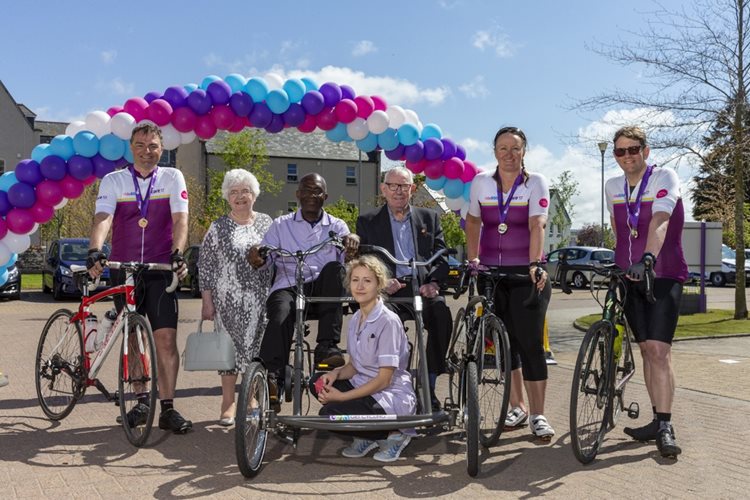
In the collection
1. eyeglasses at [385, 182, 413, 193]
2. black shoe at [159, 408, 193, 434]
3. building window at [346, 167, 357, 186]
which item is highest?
building window at [346, 167, 357, 186]

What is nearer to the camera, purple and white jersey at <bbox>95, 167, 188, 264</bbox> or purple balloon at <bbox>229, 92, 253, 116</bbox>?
purple and white jersey at <bbox>95, 167, 188, 264</bbox>

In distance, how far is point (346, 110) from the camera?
855cm

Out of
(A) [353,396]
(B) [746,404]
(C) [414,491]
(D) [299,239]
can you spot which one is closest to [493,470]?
(C) [414,491]

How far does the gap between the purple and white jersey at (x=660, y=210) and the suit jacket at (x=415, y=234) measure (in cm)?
129

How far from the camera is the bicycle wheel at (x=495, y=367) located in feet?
15.6

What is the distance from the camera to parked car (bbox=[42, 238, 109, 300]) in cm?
1909

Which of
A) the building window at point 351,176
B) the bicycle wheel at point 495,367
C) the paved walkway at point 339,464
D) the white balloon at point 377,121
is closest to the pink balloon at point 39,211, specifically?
the paved walkway at point 339,464

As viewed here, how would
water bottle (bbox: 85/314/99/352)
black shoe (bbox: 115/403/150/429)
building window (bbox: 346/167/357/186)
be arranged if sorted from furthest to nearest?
building window (bbox: 346/167/357/186) → water bottle (bbox: 85/314/99/352) → black shoe (bbox: 115/403/150/429)

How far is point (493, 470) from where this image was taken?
175 inches

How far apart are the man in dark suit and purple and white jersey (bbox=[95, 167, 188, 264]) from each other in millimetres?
1441

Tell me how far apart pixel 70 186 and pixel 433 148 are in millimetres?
4237

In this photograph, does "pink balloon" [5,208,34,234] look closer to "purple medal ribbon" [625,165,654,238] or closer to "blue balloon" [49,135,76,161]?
"blue balloon" [49,135,76,161]

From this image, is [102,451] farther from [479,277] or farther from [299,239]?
[479,277]

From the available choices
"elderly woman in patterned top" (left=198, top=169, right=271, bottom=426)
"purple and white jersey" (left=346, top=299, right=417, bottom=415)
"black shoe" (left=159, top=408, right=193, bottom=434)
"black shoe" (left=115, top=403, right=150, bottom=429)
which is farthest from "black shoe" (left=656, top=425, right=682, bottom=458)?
"black shoe" (left=115, top=403, right=150, bottom=429)
